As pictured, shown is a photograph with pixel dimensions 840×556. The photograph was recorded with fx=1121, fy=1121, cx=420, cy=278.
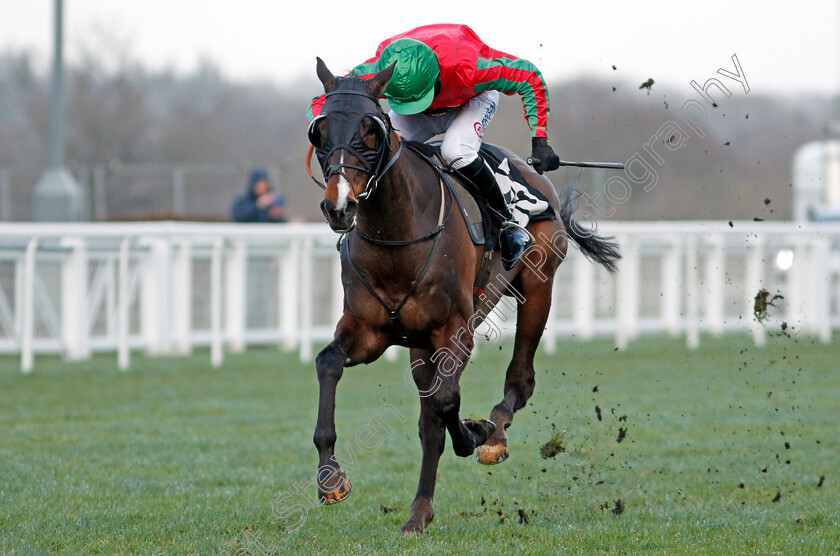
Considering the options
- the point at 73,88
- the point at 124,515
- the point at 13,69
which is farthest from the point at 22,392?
the point at 13,69

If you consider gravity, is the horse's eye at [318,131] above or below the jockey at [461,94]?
below

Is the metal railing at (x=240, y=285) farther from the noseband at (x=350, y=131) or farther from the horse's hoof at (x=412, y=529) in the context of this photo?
the noseband at (x=350, y=131)

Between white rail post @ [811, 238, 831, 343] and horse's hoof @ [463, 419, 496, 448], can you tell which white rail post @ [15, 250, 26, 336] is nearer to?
horse's hoof @ [463, 419, 496, 448]

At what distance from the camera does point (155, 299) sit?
10875mm

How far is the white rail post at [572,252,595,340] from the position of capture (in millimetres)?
11963

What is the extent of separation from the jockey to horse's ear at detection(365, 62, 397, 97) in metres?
0.18

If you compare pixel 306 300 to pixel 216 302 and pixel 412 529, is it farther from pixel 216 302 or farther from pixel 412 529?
pixel 412 529

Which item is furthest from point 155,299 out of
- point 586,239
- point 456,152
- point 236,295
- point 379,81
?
point 379,81

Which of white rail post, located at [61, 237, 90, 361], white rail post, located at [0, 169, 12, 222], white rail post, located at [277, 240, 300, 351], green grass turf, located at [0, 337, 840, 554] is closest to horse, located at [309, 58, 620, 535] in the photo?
green grass turf, located at [0, 337, 840, 554]

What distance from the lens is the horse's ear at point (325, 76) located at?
13.2 feet

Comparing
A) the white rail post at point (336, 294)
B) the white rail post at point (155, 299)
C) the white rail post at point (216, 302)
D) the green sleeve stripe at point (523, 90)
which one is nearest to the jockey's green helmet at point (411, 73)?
the green sleeve stripe at point (523, 90)

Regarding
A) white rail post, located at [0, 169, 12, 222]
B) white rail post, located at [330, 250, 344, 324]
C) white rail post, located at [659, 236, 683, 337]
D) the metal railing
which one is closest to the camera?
the metal railing

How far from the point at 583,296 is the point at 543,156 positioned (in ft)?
23.2

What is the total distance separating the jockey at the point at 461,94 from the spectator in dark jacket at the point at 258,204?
761 cm
